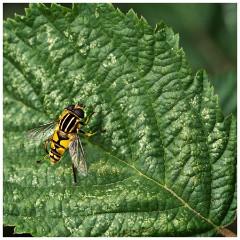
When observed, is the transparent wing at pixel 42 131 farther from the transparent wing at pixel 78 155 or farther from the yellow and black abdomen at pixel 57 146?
the transparent wing at pixel 78 155

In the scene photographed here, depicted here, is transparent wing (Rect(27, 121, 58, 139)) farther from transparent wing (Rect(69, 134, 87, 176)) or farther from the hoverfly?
transparent wing (Rect(69, 134, 87, 176))

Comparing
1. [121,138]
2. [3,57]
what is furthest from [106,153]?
[3,57]

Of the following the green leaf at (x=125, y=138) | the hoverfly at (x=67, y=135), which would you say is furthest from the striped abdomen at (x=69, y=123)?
the green leaf at (x=125, y=138)

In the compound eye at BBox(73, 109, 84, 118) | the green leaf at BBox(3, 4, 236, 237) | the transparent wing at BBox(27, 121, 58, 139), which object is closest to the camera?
the green leaf at BBox(3, 4, 236, 237)

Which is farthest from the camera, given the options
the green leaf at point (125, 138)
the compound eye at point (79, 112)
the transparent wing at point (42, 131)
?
the transparent wing at point (42, 131)

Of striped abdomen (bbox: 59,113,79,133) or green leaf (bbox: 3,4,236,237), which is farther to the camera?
striped abdomen (bbox: 59,113,79,133)

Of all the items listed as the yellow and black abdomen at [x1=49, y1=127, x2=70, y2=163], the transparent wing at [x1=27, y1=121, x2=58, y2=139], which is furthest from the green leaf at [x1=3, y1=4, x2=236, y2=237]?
the transparent wing at [x1=27, y1=121, x2=58, y2=139]

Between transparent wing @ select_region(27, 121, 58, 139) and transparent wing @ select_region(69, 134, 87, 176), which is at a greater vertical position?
transparent wing @ select_region(27, 121, 58, 139)

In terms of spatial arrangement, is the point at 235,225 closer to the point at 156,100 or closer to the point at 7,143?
the point at 156,100
